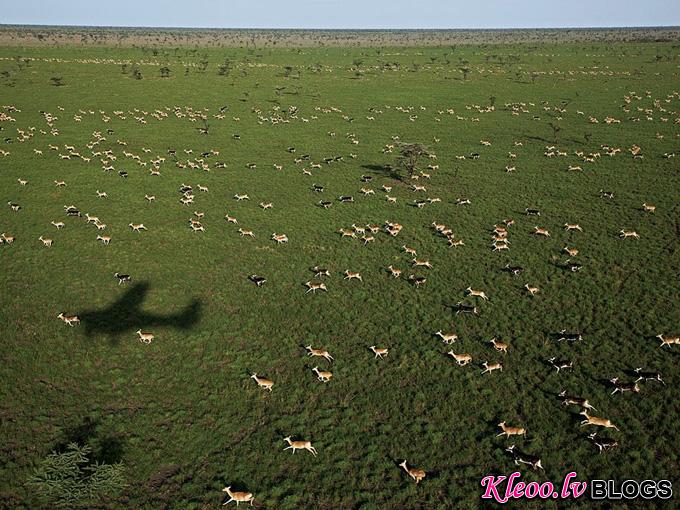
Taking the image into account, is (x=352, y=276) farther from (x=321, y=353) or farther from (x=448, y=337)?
(x=448, y=337)

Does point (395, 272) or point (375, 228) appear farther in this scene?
point (375, 228)

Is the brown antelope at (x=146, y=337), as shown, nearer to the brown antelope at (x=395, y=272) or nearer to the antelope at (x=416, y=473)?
the antelope at (x=416, y=473)

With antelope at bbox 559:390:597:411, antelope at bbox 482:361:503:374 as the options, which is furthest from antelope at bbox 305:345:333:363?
antelope at bbox 559:390:597:411

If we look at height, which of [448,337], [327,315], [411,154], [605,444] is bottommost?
[605,444]

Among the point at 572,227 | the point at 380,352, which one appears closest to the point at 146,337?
the point at 380,352

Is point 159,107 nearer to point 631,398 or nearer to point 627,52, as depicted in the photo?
point 631,398

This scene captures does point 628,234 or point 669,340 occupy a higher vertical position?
point 628,234
